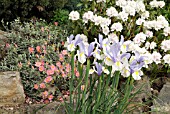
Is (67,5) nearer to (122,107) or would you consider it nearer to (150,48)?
(150,48)

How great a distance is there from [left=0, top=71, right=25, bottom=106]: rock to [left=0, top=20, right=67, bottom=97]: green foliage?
0.20 meters

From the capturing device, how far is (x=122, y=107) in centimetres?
266

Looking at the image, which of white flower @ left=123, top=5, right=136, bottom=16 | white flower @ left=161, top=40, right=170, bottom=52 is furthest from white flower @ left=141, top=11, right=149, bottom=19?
white flower @ left=161, top=40, right=170, bottom=52

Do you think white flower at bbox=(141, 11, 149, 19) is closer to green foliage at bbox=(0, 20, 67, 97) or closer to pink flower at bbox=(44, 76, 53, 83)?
green foliage at bbox=(0, 20, 67, 97)

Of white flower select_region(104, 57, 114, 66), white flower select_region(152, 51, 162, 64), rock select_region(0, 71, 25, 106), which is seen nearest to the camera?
white flower select_region(104, 57, 114, 66)

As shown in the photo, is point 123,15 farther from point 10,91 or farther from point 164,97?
point 10,91

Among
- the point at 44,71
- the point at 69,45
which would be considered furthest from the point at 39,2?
the point at 69,45

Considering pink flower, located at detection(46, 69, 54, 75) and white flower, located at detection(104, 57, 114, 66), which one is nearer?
white flower, located at detection(104, 57, 114, 66)

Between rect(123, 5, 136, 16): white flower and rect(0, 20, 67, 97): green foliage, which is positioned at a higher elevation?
rect(123, 5, 136, 16): white flower

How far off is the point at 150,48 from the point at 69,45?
1840 mm

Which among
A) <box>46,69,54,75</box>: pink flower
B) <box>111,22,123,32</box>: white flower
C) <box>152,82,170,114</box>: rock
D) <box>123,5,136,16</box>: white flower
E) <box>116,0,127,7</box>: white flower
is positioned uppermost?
<box>116,0,127,7</box>: white flower

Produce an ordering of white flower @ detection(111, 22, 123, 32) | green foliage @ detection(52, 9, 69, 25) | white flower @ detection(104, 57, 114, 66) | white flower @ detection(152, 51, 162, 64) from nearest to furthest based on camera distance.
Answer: white flower @ detection(104, 57, 114, 66) → white flower @ detection(152, 51, 162, 64) → white flower @ detection(111, 22, 123, 32) → green foliage @ detection(52, 9, 69, 25)

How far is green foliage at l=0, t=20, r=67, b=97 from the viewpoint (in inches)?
150

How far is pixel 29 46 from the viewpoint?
4.18m
